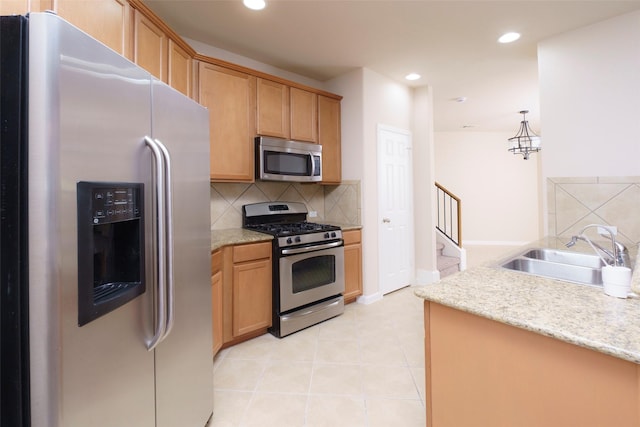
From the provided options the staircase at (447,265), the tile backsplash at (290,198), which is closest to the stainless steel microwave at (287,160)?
the tile backsplash at (290,198)

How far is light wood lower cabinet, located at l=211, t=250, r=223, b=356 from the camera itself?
2.15 metres

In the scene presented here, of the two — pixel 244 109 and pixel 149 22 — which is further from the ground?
pixel 149 22

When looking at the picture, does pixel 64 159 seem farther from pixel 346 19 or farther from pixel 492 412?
pixel 346 19

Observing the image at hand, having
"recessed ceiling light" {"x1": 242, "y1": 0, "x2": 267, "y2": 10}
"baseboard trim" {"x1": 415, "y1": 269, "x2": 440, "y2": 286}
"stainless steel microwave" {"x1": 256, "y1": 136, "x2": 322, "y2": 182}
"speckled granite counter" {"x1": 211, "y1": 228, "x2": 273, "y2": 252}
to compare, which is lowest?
"baseboard trim" {"x1": 415, "y1": 269, "x2": 440, "y2": 286}

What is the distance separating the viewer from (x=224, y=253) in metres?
2.30

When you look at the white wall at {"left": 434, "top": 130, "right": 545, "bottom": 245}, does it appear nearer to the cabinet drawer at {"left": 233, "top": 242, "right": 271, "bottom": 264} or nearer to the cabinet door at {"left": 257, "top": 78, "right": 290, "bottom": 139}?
the cabinet door at {"left": 257, "top": 78, "right": 290, "bottom": 139}

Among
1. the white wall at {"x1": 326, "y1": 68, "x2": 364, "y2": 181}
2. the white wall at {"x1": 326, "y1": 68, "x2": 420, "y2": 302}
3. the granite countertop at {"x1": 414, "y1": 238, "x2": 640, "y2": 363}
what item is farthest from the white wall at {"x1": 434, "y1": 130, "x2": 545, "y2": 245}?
the granite countertop at {"x1": 414, "y1": 238, "x2": 640, "y2": 363}

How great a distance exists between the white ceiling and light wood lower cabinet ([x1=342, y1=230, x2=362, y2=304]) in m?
1.83

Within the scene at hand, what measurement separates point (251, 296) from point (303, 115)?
1.89 metres

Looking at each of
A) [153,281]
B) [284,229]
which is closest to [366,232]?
[284,229]

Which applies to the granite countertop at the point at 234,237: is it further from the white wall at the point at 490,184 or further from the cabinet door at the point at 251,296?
the white wall at the point at 490,184

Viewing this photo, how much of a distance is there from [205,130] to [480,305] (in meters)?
1.43

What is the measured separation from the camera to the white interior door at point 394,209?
3551mm

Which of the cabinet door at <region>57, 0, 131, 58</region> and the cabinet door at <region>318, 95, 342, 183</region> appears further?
the cabinet door at <region>318, 95, 342, 183</region>
